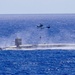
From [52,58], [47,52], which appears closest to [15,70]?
[52,58]

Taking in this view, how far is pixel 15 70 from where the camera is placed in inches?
2579

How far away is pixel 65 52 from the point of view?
276 feet

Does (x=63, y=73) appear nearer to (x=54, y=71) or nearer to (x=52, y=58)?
(x=54, y=71)

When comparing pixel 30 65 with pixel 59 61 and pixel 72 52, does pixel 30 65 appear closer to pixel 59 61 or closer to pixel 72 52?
pixel 59 61

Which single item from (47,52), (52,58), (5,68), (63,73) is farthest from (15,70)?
(47,52)

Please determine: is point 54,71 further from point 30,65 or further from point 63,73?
point 30,65

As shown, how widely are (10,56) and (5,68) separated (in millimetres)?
14350

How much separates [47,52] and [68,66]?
1625 cm

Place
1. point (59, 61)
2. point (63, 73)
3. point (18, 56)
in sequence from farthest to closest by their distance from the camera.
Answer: point (18, 56) < point (59, 61) < point (63, 73)

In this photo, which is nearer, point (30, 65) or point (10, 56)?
point (30, 65)

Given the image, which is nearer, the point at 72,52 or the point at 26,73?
the point at 26,73

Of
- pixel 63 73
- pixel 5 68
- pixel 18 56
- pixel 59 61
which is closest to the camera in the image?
pixel 63 73

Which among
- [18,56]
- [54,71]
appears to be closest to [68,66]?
[54,71]

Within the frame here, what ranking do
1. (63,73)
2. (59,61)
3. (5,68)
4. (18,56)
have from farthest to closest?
1. (18,56)
2. (59,61)
3. (5,68)
4. (63,73)
